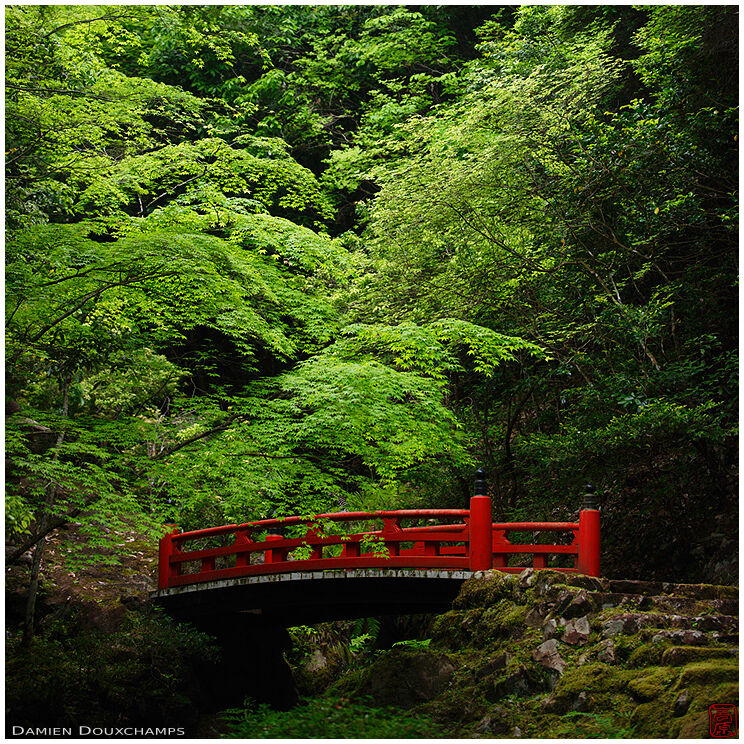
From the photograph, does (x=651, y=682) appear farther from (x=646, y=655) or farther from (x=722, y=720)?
(x=722, y=720)

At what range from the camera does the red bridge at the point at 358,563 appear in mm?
8812

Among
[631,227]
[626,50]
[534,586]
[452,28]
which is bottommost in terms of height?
[534,586]

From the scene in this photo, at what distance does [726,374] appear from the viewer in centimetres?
962

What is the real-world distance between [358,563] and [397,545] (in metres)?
0.63

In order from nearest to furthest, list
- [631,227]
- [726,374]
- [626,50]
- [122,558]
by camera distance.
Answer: [726,374]
[631,227]
[122,558]
[626,50]

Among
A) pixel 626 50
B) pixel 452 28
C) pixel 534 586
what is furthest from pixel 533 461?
pixel 452 28

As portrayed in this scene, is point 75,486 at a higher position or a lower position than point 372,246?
lower

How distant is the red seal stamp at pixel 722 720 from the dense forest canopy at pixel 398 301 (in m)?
3.93

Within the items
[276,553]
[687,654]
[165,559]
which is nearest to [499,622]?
[687,654]

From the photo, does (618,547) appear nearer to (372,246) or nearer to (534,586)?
(534,586)

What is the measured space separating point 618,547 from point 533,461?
2488 millimetres

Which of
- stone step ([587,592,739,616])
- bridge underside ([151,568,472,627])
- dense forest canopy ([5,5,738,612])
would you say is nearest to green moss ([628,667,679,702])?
stone step ([587,592,739,616])

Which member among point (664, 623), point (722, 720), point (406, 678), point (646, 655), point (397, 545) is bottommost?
point (406, 678)

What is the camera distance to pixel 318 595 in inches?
413
